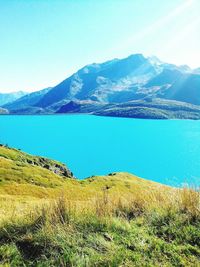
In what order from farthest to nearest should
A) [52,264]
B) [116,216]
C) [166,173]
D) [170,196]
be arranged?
[166,173]
[170,196]
[116,216]
[52,264]

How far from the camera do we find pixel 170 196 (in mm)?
10430

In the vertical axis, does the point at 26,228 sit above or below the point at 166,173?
above

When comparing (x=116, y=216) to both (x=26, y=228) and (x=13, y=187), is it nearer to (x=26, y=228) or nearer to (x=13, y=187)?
(x=26, y=228)

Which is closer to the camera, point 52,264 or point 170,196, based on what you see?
point 52,264

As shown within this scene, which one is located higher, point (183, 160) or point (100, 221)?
point (100, 221)

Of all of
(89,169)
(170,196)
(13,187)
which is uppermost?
(170,196)

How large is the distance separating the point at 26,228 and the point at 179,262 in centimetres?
412

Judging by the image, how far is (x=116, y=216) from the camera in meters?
9.48

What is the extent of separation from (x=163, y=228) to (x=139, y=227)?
2.12ft

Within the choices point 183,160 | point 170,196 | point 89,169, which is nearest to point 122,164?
point 89,169

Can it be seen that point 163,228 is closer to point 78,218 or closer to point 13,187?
point 78,218

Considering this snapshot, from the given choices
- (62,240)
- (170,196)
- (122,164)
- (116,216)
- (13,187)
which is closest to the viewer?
(62,240)

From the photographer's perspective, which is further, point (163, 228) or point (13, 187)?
point (13, 187)

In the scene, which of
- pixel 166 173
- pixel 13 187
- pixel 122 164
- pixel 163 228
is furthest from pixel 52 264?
pixel 122 164
